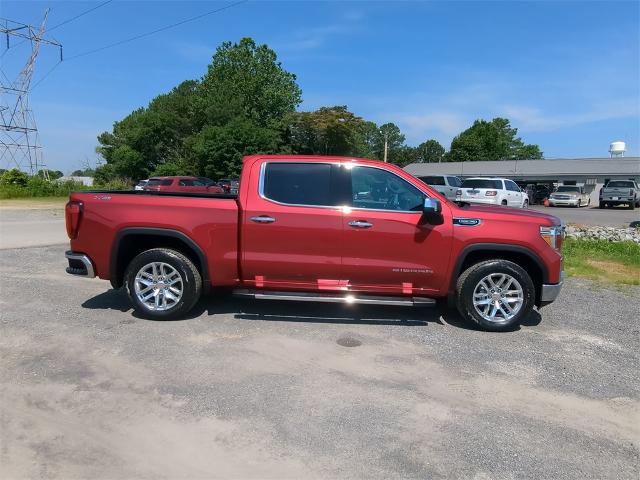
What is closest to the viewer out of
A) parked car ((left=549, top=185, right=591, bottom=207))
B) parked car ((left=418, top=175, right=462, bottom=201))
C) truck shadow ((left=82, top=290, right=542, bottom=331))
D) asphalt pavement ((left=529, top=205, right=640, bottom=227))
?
truck shadow ((left=82, top=290, right=542, bottom=331))

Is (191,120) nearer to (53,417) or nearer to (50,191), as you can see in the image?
(50,191)

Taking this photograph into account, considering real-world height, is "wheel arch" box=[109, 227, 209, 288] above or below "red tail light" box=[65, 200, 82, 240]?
below

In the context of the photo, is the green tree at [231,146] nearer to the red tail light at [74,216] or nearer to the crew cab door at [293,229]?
the red tail light at [74,216]

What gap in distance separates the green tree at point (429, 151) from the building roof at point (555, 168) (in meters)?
66.4

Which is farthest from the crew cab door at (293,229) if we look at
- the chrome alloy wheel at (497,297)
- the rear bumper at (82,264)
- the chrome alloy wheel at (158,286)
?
the rear bumper at (82,264)

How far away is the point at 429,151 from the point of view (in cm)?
12419

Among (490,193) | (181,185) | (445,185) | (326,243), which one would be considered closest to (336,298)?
(326,243)

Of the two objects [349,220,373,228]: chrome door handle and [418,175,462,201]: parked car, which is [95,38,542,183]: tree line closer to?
[418,175,462,201]: parked car

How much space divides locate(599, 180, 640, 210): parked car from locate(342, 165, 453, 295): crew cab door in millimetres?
33644

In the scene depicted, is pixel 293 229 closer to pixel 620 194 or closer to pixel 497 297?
pixel 497 297

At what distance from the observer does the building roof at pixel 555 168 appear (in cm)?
4684

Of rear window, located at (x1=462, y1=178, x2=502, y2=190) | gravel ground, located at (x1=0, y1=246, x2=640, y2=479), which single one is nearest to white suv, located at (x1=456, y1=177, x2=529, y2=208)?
rear window, located at (x1=462, y1=178, x2=502, y2=190)

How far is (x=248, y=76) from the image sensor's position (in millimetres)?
54562

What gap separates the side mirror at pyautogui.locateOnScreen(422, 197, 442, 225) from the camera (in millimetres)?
5172
